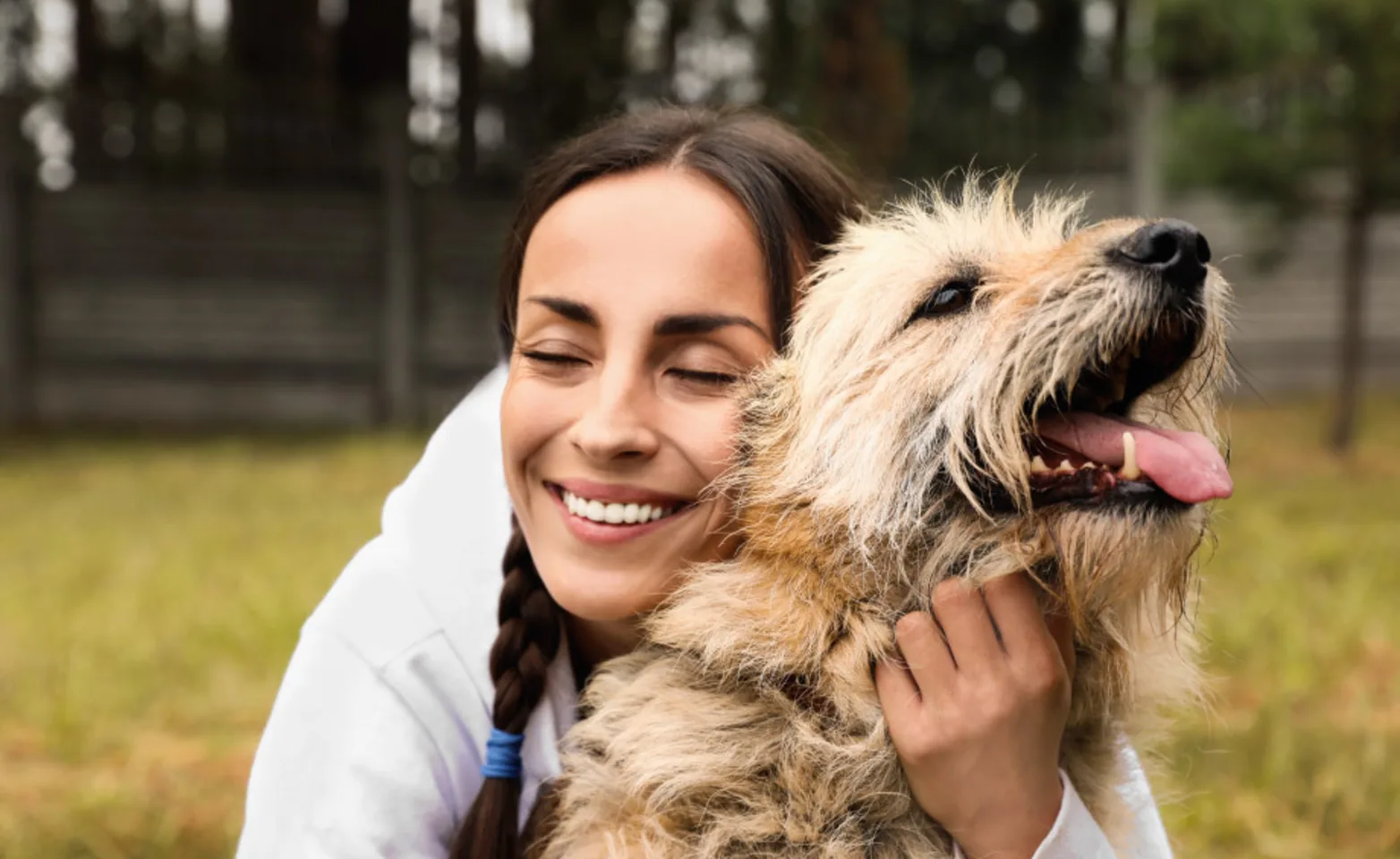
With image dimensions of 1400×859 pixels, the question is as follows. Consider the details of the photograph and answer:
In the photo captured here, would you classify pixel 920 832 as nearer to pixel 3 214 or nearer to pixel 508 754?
pixel 508 754

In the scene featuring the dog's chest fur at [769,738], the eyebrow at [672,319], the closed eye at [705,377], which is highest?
the eyebrow at [672,319]

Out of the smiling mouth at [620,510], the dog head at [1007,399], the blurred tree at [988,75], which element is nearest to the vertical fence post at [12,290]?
the blurred tree at [988,75]

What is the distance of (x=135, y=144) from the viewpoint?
11.4m

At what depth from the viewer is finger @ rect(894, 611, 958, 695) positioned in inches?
69.3

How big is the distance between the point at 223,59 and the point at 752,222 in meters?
12.8

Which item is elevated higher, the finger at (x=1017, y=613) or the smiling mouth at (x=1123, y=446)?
the smiling mouth at (x=1123, y=446)

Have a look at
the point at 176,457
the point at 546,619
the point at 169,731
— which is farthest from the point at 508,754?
the point at 176,457

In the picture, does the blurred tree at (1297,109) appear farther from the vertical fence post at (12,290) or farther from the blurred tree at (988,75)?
the vertical fence post at (12,290)

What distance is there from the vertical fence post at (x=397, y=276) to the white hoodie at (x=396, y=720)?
9341 millimetres

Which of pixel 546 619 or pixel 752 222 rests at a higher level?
pixel 752 222

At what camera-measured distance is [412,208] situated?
38.0 ft

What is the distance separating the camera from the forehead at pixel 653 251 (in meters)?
1.96

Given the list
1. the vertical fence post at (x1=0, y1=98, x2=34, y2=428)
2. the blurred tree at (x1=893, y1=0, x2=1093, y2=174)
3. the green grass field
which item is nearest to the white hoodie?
the green grass field

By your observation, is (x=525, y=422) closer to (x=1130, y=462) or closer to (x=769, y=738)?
(x=769, y=738)
